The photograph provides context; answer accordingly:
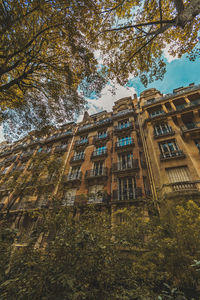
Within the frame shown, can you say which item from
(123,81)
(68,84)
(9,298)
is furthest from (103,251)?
(123,81)

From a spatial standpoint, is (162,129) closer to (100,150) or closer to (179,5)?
(100,150)

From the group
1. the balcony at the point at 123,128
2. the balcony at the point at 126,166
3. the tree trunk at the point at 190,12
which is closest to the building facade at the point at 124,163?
the balcony at the point at 126,166

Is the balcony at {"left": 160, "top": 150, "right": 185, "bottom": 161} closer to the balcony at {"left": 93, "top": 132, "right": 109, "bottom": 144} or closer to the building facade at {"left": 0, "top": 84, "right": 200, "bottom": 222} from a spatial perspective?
the building facade at {"left": 0, "top": 84, "right": 200, "bottom": 222}

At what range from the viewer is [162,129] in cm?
1460

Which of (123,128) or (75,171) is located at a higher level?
(123,128)

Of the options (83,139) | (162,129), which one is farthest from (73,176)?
(162,129)

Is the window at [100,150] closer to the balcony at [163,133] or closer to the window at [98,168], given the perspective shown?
the window at [98,168]

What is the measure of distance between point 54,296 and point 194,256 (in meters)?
5.02

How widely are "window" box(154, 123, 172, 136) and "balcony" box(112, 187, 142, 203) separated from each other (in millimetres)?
7120

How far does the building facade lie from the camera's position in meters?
10.8

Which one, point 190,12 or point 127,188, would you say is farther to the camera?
point 127,188

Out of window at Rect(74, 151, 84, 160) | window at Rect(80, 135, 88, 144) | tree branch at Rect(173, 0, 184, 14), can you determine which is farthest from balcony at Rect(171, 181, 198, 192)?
window at Rect(80, 135, 88, 144)

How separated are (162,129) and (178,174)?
5.88m

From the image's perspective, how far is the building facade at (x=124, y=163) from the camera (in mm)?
10820
